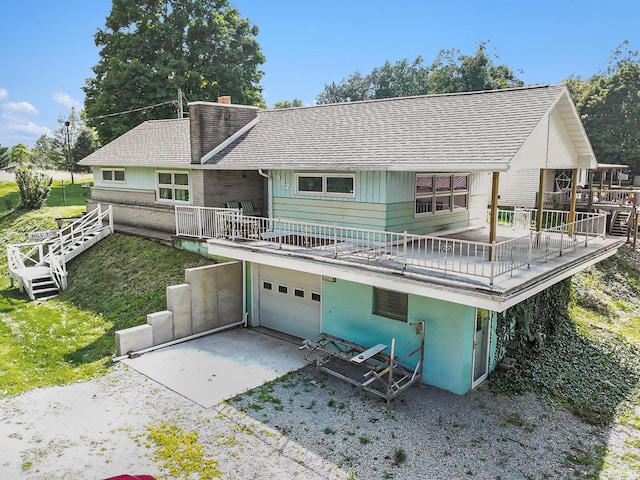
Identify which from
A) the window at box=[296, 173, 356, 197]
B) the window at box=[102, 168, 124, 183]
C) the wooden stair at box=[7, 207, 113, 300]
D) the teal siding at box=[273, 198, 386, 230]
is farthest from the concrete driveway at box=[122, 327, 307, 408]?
the window at box=[102, 168, 124, 183]

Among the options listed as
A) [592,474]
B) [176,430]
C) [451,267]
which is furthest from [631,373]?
[176,430]

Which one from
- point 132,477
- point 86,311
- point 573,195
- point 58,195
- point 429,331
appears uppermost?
point 573,195

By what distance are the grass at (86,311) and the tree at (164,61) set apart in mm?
16584

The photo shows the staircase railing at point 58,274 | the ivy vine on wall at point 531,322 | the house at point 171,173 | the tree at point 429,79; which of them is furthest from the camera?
the tree at point 429,79

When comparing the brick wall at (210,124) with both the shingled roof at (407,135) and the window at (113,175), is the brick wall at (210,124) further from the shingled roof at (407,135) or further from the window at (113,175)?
the window at (113,175)

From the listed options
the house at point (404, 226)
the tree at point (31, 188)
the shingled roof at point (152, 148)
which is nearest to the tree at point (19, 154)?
the tree at point (31, 188)

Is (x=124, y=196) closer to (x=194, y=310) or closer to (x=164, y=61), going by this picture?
(x=194, y=310)

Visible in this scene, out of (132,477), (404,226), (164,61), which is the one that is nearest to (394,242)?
(404,226)

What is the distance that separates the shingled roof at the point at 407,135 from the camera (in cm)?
1095

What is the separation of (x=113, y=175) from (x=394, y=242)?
15.3 meters

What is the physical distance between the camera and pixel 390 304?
37.7 ft

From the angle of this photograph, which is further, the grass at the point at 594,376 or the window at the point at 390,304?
the window at the point at 390,304

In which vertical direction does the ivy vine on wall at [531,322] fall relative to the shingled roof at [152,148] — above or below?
below

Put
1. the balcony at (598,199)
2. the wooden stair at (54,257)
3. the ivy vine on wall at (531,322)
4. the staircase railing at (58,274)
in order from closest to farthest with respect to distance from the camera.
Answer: the ivy vine on wall at (531,322) < the wooden stair at (54,257) < the staircase railing at (58,274) < the balcony at (598,199)
